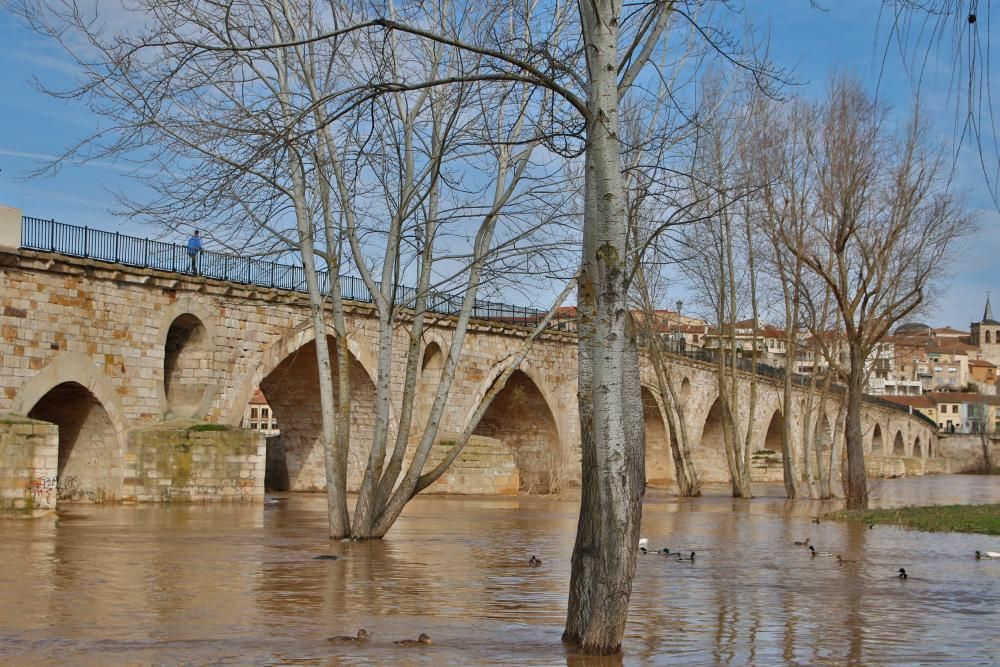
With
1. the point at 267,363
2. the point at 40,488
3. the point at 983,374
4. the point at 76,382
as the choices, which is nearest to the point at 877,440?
the point at 267,363

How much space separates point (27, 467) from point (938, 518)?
14.6 meters

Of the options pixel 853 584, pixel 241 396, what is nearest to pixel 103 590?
pixel 853 584

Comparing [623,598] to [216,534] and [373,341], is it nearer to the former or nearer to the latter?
[216,534]

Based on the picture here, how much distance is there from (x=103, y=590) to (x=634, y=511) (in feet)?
18.2

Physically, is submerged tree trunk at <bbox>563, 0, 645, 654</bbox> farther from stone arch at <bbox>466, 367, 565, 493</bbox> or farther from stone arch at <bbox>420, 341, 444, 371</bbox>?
stone arch at <bbox>466, 367, 565, 493</bbox>

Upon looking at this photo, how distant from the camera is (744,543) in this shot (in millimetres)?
17031

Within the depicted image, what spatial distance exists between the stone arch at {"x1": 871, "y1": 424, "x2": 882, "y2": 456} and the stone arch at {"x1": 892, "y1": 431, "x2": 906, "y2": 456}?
2.45 metres

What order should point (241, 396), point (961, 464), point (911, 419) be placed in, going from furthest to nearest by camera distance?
point (961, 464) → point (911, 419) → point (241, 396)

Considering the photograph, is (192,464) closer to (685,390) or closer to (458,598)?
(458,598)

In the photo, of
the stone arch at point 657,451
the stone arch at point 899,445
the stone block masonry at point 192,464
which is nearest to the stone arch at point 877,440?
the stone arch at point 899,445

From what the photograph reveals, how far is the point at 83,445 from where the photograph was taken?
2586 centimetres

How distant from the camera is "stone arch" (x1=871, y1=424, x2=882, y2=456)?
3432 inches

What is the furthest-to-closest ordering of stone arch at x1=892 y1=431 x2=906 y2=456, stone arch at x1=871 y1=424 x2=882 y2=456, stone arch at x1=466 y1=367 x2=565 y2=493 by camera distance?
1. stone arch at x1=892 y1=431 x2=906 y2=456
2. stone arch at x1=871 y1=424 x2=882 y2=456
3. stone arch at x1=466 y1=367 x2=565 y2=493

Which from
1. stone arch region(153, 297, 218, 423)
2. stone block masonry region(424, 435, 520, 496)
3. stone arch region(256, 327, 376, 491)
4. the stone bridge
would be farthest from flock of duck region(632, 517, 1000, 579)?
stone arch region(256, 327, 376, 491)
